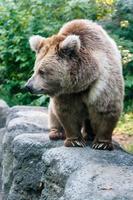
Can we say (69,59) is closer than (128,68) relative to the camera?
Yes

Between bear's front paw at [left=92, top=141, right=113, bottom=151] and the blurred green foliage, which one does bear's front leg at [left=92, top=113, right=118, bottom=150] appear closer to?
bear's front paw at [left=92, top=141, right=113, bottom=151]

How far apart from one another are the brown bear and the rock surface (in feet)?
0.89

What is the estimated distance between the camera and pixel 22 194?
5.69 metres


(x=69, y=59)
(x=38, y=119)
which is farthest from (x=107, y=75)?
(x=38, y=119)

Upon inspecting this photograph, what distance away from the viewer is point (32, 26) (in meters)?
10.8

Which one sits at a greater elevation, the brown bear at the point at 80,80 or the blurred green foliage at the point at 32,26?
the brown bear at the point at 80,80

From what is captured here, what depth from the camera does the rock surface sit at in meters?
4.16

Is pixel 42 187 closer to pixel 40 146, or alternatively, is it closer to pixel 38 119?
pixel 40 146

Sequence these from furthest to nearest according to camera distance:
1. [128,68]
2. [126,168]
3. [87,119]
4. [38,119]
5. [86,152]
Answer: [128,68]
[38,119]
[87,119]
[86,152]
[126,168]

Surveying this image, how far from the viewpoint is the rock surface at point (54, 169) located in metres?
4.16

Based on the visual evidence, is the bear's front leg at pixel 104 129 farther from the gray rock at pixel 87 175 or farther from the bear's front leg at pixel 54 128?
the bear's front leg at pixel 54 128

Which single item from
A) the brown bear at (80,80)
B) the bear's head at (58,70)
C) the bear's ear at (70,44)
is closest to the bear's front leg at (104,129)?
the brown bear at (80,80)

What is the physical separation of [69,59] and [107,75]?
38 cm

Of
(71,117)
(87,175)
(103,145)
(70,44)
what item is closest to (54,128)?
(71,117)
